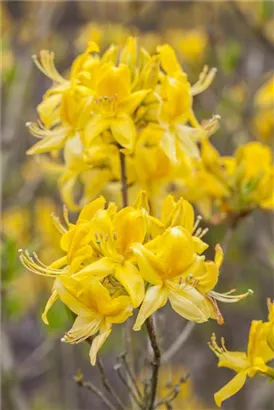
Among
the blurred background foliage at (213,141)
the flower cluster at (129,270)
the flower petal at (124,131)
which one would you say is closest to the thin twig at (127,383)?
the flower cluster at (129,270)

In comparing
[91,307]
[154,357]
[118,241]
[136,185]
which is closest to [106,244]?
[118,241]

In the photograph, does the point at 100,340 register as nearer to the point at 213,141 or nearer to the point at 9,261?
the point at 9,261

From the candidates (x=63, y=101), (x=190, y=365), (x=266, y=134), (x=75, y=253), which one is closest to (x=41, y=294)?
(x=190, y=365)

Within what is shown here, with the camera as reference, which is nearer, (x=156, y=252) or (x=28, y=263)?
(x=156, y=252)

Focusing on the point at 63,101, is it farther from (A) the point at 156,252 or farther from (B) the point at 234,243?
(B) the point at 234,243

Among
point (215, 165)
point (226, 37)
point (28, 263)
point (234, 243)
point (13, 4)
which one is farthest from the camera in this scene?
point (13, 4)

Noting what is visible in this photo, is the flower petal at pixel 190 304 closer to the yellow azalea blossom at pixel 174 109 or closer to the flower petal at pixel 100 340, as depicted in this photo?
the flower petal at pixel 100 340

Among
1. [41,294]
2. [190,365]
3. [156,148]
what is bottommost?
[190,365]
